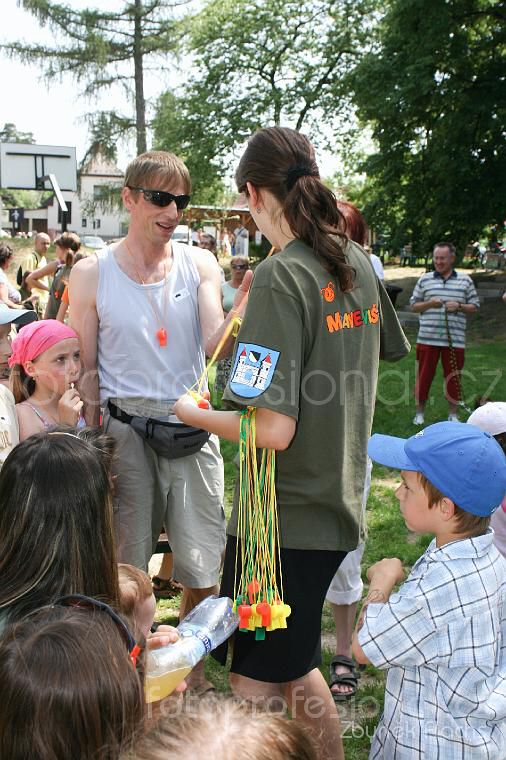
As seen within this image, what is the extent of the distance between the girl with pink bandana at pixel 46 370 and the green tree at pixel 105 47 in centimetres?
2413

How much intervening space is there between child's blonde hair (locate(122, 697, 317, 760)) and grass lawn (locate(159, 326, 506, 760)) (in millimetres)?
1973

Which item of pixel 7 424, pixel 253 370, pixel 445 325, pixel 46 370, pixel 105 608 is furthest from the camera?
pixel 445 325

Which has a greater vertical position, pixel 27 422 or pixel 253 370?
pixel 253 370

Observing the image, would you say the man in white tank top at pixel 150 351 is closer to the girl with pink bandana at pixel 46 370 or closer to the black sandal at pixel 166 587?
the girl with pink bandana at pixel 46 370

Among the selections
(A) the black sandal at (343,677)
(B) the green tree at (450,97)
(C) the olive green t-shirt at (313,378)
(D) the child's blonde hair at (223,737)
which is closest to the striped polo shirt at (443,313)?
(A) the black sandal at (343,677)

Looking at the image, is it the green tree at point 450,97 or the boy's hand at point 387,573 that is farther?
the green tree at point 450,97

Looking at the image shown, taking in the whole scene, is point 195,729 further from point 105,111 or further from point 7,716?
point 105,111

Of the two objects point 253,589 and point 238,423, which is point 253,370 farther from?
point 253,589

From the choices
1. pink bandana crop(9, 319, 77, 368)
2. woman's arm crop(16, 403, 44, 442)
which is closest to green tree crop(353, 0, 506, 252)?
pink bandana crop(9, 319, 77, 368)

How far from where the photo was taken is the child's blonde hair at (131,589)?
7.09 ft

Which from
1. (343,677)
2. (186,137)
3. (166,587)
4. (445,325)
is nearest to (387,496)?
(166,587)

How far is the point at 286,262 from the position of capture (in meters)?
2.08

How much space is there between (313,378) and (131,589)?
2.63 feet

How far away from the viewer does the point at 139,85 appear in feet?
83.8
